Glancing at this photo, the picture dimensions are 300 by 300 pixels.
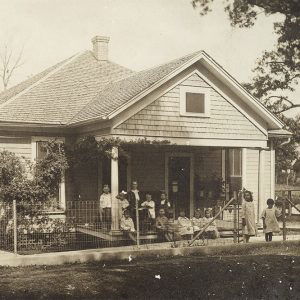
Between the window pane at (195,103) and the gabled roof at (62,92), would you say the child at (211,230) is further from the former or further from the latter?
the gabled roof at (62,92)

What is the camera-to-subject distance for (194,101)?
16453 mm

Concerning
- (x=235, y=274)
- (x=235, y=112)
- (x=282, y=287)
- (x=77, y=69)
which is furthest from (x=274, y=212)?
(x=77, y=69)

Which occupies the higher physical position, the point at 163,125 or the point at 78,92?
the point at 78,92

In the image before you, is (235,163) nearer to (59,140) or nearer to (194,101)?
(194,101)

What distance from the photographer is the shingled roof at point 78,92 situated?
16547 millimetres

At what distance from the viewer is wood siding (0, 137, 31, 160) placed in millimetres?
16562

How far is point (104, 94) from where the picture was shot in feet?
62.3

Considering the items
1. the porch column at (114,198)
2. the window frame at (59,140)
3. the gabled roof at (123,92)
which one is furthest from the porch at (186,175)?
the porch column at (114,198)

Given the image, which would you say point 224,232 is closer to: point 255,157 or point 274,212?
point 274,212

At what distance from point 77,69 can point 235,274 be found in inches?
553

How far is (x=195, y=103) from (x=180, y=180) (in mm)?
3933

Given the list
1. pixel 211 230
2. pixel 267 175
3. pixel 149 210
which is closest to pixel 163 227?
pixel 149 210

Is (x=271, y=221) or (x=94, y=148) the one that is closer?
(x=271, y=221)

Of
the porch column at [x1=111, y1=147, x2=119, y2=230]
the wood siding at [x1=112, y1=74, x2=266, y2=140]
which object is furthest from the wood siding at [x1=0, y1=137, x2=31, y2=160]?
the wood siding at [x1=112, y1=74, x2=266, y2=140]
